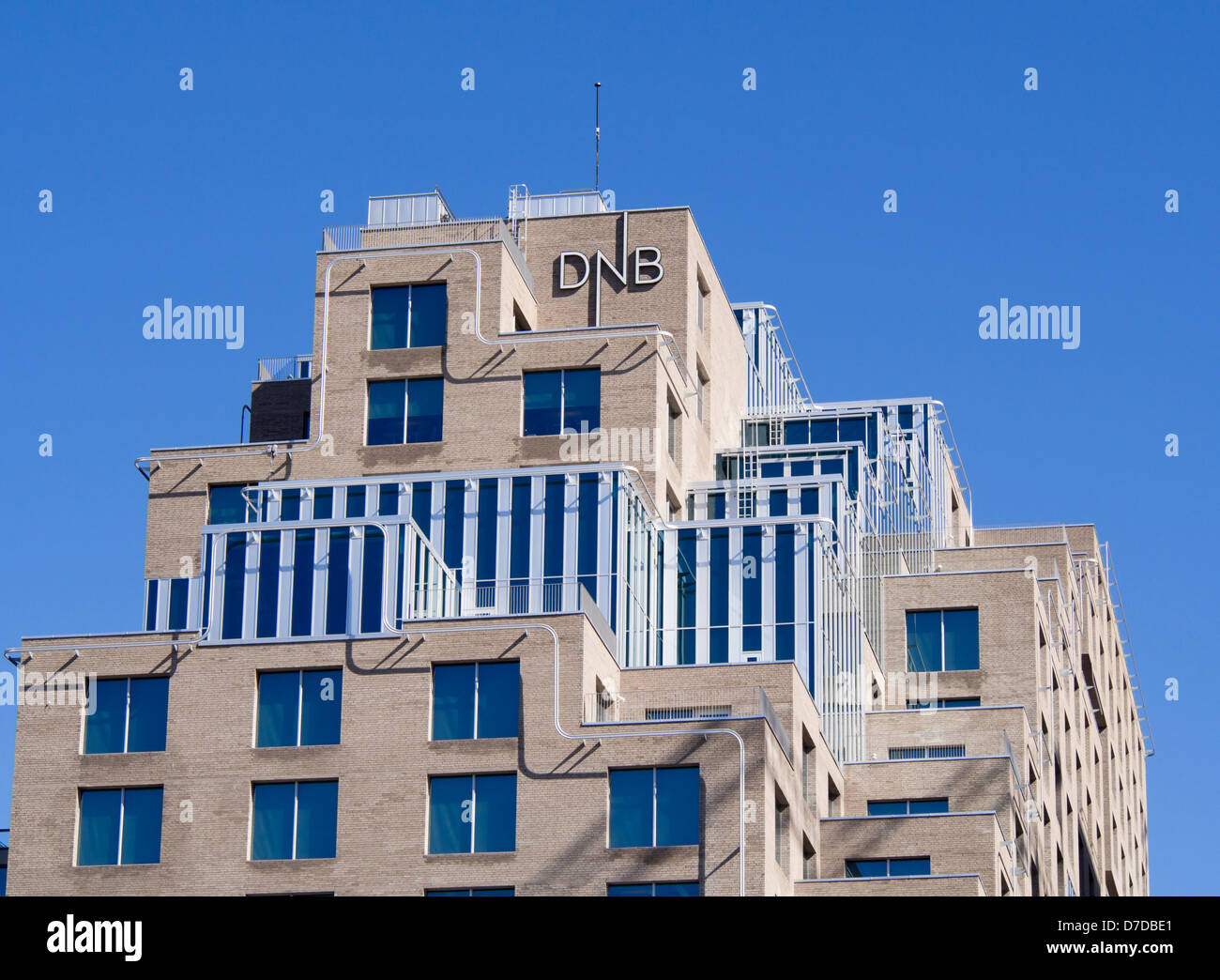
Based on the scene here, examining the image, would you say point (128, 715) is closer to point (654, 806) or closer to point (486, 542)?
point (486, 542)

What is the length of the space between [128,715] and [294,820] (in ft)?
20.9

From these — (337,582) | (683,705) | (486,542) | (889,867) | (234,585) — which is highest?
(486,542)

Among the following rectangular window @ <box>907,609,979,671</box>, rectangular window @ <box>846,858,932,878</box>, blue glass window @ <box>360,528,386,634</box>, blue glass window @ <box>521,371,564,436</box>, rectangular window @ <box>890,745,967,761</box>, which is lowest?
rectangular window @ <box>846,858,932,878</box>

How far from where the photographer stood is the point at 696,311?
88.6 meters

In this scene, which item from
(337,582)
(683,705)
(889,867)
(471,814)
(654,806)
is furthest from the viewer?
(889,867)

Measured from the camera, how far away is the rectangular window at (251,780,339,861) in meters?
65.3

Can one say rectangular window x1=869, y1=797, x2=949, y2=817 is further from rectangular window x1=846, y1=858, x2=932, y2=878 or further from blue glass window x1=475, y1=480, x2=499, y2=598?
blue glass window x1=475, y1=480, x2=499, y2=598

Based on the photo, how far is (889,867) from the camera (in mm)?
72688

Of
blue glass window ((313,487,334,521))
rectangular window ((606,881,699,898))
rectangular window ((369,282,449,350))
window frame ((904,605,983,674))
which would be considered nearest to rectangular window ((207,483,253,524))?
blue glass window ((313,487,334,521))

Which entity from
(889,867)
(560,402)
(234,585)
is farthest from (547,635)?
(560,402)

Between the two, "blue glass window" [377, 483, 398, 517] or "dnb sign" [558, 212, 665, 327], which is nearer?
"blue glass window" [377, 483, 398, 517]
